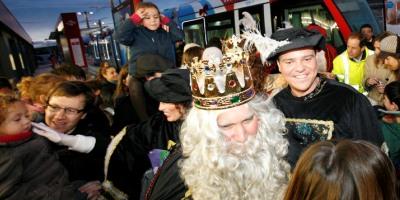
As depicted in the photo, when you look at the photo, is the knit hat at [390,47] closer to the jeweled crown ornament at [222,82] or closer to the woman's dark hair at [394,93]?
the woman's dark hair at [394,93]

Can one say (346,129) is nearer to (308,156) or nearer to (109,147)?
(308,156)

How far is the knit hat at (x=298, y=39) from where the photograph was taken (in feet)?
6.61

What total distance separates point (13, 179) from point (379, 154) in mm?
1851

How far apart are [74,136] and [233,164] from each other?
4.54ft

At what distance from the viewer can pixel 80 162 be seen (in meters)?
2.44

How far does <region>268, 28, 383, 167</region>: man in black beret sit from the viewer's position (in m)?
1.99

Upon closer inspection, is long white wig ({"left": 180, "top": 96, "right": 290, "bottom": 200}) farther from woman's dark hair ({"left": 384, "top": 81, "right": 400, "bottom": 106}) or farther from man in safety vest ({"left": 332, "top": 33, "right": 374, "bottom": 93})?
man in safety vest ({"left": 332, "top": 33, "right": 374, "bottom": 93})

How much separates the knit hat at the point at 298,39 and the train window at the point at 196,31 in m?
7.78

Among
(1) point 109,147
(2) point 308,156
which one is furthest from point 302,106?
(1) point 109,147

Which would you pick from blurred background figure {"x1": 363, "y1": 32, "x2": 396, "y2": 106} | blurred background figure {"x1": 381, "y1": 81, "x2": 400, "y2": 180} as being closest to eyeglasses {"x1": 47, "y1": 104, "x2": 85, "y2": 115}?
blurred background figure {"x1": 381, "y1": 81, "x2": 400, "y2": 180}

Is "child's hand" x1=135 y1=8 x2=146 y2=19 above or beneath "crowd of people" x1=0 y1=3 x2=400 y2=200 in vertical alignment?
above

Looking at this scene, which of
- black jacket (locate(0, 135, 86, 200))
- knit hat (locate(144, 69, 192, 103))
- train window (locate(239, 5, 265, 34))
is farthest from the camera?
train window (locate(239, 5, 265, 34))

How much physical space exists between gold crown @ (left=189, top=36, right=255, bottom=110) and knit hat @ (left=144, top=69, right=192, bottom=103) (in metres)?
0.43

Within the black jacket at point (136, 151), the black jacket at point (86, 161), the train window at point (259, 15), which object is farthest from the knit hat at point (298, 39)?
the train window at point (259, 15)
